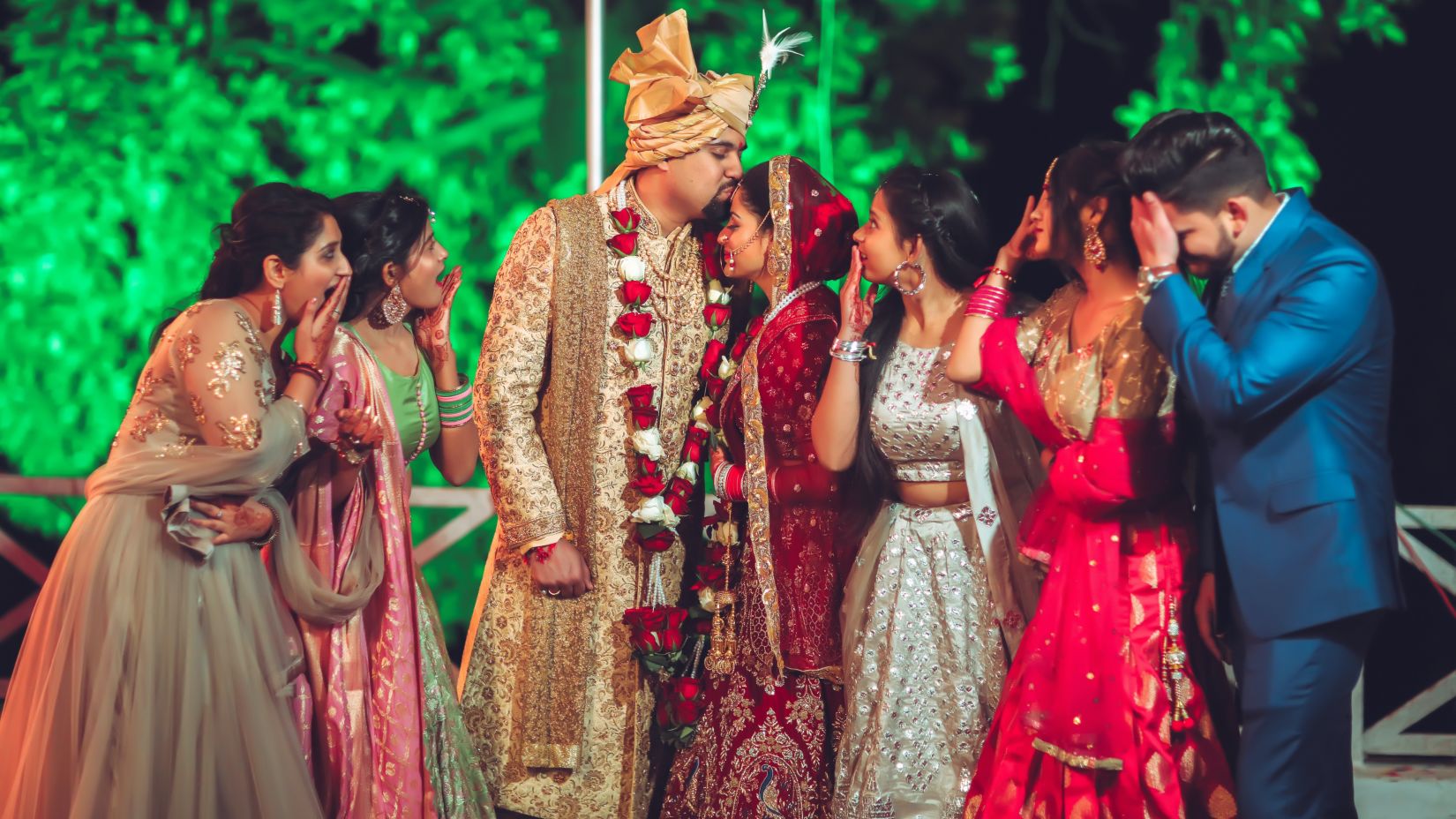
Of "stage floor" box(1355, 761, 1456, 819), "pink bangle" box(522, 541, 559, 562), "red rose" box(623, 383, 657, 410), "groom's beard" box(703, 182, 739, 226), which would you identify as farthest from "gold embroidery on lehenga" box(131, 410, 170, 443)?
"stage floor" box(1355, 761, 1456, 819)

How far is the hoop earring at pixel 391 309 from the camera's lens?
3082mm

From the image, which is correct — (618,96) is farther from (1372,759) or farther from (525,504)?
(1372,759)

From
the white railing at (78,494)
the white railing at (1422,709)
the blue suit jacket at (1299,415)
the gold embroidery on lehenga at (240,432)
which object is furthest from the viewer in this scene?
the white railing at (78,494)

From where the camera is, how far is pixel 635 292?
3158 millimetres

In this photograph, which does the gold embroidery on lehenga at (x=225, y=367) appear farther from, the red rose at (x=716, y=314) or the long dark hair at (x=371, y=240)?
the red rose at (x=716, y=314)

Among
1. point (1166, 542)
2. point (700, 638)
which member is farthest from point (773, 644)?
point (1166, 542)

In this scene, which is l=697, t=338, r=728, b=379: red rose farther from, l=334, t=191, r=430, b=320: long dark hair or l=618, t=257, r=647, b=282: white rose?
l=334, t=191, r=430, b=320: long dark hair

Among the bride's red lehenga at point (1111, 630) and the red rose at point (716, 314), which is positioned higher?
the red rose at point (716, 314)

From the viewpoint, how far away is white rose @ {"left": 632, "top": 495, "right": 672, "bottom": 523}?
3.10m

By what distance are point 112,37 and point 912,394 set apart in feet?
14.4

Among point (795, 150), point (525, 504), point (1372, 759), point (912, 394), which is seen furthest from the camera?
point (795, 150)

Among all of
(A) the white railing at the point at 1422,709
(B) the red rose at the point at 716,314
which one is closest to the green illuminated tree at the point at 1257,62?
(A) the white railing at the point at 1422,709

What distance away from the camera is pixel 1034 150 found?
4.70 m

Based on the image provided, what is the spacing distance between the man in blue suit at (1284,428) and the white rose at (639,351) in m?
1.25
